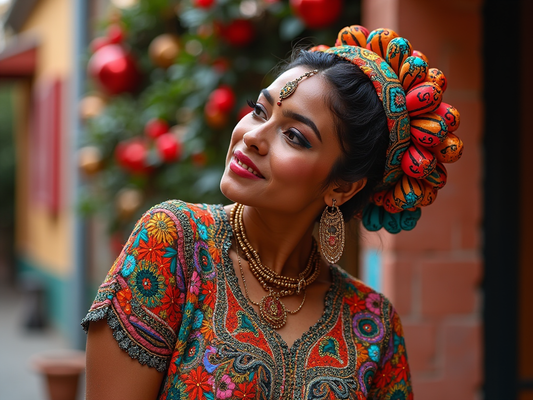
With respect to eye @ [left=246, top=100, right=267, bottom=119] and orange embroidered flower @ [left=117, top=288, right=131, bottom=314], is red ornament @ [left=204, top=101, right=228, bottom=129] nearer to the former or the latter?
eye @ [left=246, top=100, right=267, bottom=119]

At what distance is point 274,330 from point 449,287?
3.74ft

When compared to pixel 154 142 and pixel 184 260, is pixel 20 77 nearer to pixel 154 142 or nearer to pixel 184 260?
pixel 154 142

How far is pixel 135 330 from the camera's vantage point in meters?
1.52

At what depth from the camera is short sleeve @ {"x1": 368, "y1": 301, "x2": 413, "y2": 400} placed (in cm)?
185

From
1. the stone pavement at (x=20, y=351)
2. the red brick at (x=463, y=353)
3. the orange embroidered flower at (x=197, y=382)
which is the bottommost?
the stone pavement at (x=20, y=351)

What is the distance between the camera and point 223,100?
3199 mm

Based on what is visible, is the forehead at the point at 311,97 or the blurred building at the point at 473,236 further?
the blurred building at the point at 473,236

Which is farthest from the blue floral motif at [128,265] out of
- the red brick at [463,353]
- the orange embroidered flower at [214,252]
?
the red brick at [463,353]

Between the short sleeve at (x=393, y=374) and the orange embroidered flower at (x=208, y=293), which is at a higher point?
the orange embroidered flower at (x=208, y=293)

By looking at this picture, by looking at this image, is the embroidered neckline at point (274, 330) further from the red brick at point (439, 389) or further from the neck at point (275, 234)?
the red brick at point (439, 389)

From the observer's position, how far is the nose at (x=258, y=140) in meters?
1.66

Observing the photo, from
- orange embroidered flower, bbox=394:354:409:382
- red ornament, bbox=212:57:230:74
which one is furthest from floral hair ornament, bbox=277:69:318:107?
red ornament, bbox=212:57:230:74

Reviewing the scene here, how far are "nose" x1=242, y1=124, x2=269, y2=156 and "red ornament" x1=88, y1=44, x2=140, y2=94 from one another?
2.88m

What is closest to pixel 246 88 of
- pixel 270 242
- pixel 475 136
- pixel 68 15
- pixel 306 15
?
pixel 306 15
